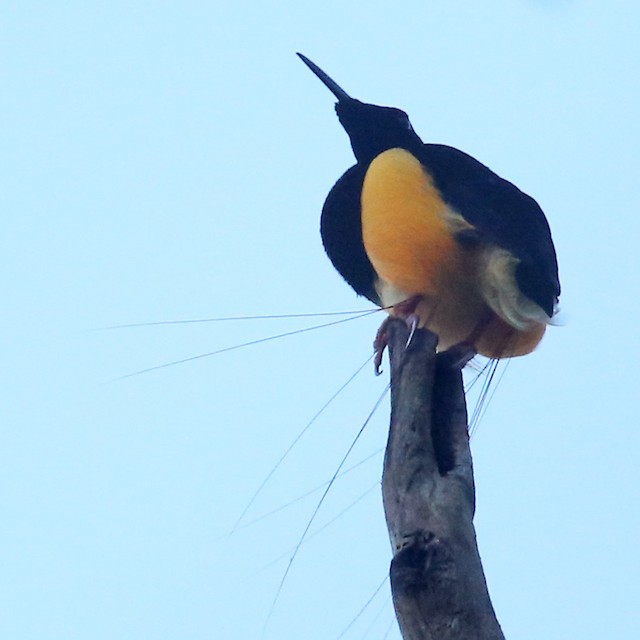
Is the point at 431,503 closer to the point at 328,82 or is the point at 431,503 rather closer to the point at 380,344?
Result: the point at 380,344

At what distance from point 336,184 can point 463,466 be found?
4.06ft

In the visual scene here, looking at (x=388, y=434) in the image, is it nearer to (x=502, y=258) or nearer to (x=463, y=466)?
(x=463, y=466)

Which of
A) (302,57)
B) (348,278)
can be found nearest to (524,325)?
(348,278)

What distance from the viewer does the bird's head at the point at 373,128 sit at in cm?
319

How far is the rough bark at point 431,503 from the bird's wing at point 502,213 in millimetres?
383

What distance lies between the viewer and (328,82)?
384 centimetres

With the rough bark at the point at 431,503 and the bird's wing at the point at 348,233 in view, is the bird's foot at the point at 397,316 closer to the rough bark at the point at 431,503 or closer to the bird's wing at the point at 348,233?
the rough bark at the point at 431,503

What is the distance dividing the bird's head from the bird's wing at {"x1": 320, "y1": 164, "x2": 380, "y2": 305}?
0.15m

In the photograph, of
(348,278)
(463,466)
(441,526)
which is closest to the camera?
(441,526)

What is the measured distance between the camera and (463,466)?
2.05m

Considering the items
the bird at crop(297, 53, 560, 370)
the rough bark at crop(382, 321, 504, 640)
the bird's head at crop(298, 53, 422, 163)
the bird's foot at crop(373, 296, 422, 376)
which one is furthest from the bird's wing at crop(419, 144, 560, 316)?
the rough bark at crop(382, 321, 504, 640)

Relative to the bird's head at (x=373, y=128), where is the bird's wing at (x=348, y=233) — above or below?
below

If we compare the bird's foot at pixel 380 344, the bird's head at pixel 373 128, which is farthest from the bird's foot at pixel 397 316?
the bird's head at pixel 373 128

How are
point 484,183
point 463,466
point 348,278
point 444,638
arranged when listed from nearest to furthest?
point 444,638
point 463,466
point 484,183
point 348,278
